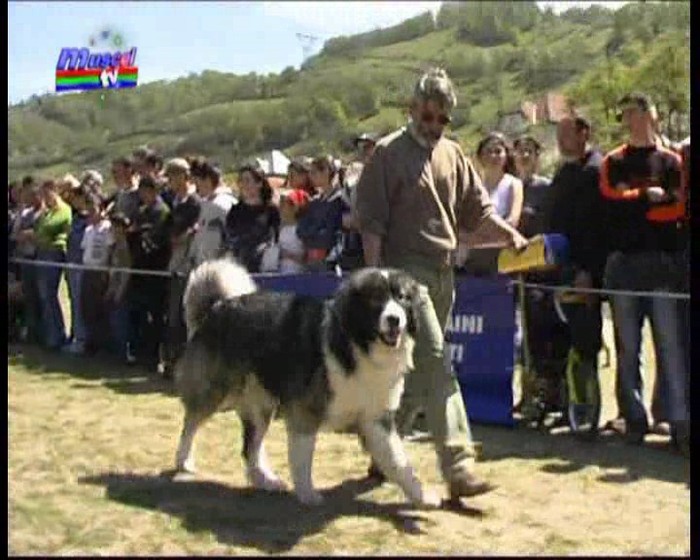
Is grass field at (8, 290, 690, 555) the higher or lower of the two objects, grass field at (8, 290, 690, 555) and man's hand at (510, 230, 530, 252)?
the lower

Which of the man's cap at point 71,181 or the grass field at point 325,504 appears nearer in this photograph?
the grass field at point 325,504

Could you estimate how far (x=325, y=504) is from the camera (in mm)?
6023

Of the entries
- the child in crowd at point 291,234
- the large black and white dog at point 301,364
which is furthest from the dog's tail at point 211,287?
the child in crowd at point 291,234

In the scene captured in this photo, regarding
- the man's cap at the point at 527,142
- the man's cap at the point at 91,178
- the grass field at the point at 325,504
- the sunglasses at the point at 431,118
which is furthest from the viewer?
the man's cap at the point at 91,178

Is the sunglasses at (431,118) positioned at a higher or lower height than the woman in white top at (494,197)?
higher

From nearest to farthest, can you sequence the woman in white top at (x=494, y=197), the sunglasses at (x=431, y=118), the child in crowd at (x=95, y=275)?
1. the sunglasses at (x=431, y=118)
2. the woman in white top at (x=494, y=197)
3. the child in crowd at (x=95, y=275)

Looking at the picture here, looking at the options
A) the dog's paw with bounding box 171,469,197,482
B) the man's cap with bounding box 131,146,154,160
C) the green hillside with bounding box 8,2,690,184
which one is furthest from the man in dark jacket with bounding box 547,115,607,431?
the man's cap with bounding box 131,146,154,160

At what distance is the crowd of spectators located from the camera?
7242 millimetres

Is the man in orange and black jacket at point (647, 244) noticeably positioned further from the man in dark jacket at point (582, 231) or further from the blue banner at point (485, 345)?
the blue banner at point (485, 345)

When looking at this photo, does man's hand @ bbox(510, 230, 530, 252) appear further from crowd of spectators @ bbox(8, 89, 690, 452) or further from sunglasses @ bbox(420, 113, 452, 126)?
sunglasses @ bbox(420, 113, 452, 126)

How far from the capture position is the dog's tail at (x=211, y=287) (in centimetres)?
653

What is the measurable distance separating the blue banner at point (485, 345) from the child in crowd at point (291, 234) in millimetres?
1717

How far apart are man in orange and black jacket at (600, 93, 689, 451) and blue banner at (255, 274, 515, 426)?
0.82 m

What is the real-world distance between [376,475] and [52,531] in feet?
6.19
